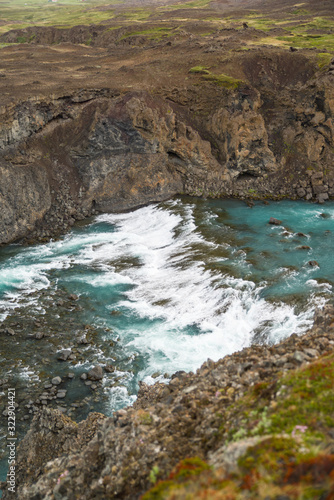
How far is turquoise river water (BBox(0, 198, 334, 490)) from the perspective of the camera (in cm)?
2666

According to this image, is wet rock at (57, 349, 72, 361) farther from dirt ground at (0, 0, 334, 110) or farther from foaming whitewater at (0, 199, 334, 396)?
dirt ground at (0, 0, 334, 110)

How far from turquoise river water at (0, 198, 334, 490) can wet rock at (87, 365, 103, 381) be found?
0.54 meters

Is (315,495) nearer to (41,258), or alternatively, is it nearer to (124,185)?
(41,258)

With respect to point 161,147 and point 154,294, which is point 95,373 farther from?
point 161,147

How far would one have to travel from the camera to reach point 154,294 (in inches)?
1334

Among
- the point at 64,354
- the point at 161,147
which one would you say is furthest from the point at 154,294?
the point at 161,147

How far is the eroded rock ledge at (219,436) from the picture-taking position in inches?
406

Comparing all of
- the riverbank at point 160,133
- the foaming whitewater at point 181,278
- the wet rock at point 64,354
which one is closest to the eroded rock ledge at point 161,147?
the riverbank at point 160,133

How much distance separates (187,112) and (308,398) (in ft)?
167

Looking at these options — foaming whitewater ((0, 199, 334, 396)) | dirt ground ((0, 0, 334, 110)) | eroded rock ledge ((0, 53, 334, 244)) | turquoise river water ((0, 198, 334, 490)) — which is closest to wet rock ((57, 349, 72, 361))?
turquoise river water ((0, 198, 334, 490))

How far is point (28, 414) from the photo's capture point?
2325 centimetres

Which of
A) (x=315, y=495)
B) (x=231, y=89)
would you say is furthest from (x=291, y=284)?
(x=231, y=89)

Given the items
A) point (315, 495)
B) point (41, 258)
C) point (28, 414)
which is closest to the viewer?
point (315, 495)

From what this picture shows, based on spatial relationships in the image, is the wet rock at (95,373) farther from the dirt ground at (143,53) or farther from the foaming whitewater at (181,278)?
the dirt ground at (143,53)
